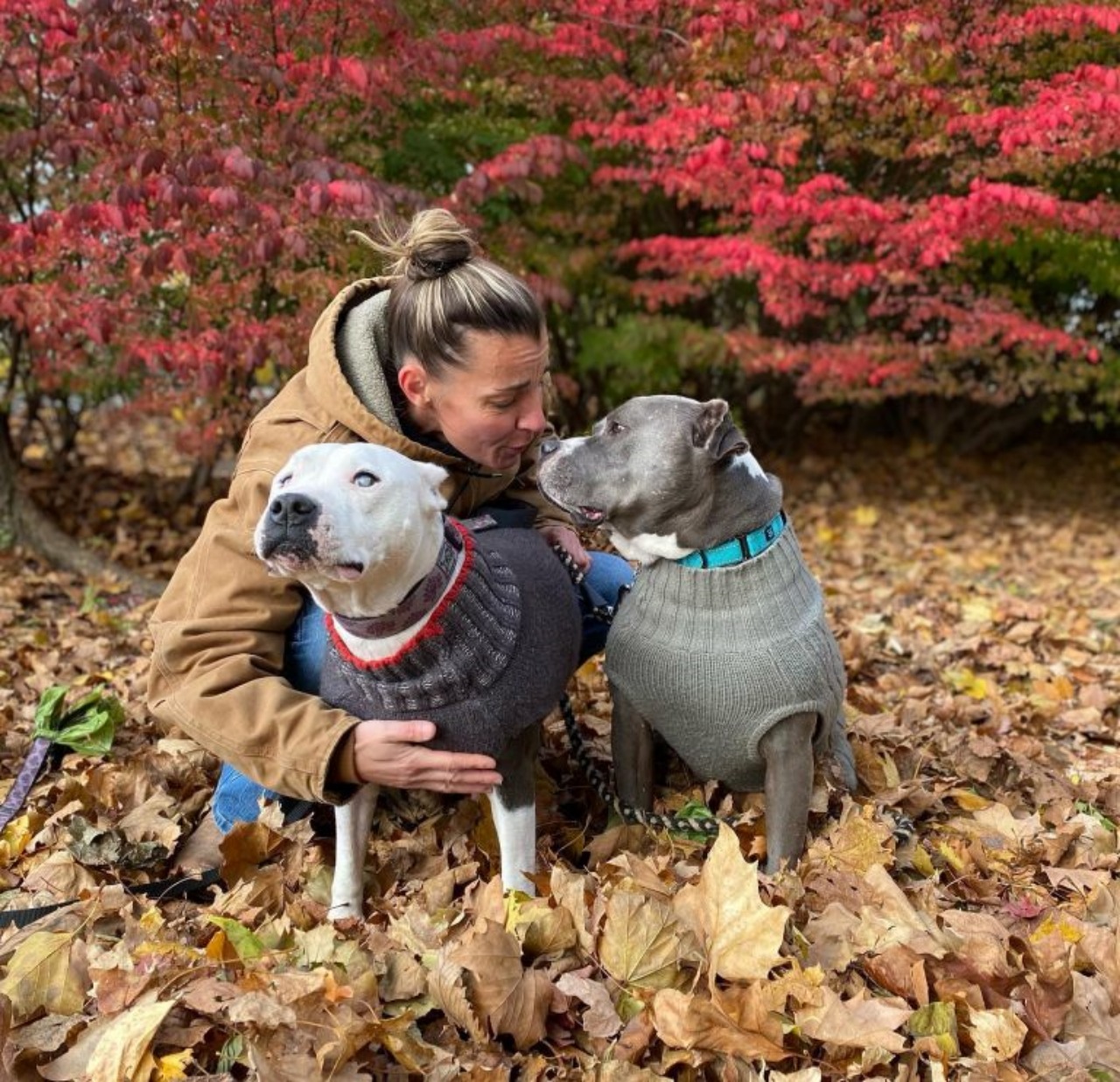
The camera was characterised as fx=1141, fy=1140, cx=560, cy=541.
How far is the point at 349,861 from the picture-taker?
8.55 feet

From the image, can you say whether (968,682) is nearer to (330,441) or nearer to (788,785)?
(788,785)

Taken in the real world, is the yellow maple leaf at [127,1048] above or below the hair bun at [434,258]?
below

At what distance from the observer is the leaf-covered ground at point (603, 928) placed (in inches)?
76.9

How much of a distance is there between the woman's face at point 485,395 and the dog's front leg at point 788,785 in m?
0.99

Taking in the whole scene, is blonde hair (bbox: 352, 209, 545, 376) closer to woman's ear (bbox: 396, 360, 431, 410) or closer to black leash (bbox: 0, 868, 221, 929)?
woman's ear (bbox: 396, 360, 431, 410)

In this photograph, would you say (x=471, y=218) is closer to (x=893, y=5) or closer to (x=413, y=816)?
(x=893, y=5)

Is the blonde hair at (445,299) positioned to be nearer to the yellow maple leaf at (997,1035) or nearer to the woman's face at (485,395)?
the woman's face at (485,395)

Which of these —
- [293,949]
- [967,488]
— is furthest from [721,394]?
[293,949]

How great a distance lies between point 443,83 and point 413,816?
409 centimetres

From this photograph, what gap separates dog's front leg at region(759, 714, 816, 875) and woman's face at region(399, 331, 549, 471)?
0.99 metres

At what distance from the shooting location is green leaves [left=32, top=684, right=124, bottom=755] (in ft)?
11.0

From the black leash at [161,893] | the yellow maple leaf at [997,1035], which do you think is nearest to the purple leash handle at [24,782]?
the black leash at [161,893]

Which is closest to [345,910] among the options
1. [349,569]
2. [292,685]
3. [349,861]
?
[349,861]

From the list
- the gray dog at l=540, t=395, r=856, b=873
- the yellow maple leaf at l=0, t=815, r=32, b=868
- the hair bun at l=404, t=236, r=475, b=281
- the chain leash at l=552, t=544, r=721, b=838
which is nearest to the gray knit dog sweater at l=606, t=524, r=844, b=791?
the gray dog at l=540, t=395, r=856, b=873
